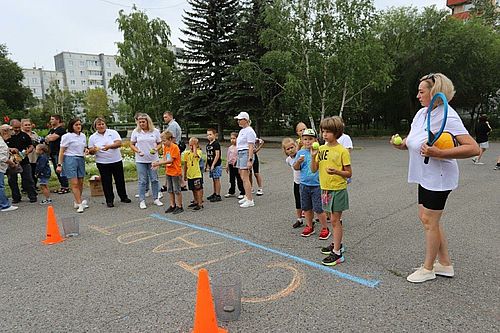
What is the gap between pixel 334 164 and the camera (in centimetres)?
394

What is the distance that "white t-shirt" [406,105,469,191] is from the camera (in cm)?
301

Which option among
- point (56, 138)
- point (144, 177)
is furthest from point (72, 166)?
point (56, 138)

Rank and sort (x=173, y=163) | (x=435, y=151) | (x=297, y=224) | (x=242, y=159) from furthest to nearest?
(x=242, y=159) → (x=173, y=163) → (x=297, y=224) → (x=435, y=151)

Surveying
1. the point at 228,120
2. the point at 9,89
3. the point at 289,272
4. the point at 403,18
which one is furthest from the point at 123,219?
the point at 9,89

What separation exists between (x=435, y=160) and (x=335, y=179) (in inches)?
42.8

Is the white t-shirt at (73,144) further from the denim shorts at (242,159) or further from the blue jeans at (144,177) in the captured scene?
the denim shorts at (242,159)

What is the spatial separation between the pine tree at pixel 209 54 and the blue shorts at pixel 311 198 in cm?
2152

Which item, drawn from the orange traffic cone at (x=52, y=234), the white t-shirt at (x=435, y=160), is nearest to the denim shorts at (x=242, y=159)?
A: the orange traffic cone at (x=52, y=234)

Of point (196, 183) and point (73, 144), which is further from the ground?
point (73, 144)

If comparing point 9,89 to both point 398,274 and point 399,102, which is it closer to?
point 399,102

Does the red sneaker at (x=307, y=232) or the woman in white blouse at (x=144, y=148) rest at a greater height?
the woman in white blouse at (x=144, y=148)

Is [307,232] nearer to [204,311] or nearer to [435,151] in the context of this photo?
[435,151]

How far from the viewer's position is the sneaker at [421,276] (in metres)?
3.41

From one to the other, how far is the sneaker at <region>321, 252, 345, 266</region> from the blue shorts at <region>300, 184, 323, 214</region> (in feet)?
2.90
